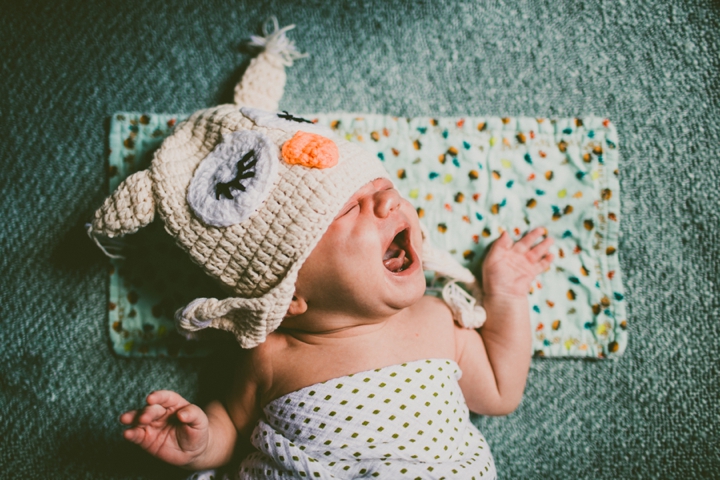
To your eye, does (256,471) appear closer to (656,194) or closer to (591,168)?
(591,168)

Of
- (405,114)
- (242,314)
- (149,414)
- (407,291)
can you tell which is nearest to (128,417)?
(149,414)

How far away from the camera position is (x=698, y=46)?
1139 millimetres

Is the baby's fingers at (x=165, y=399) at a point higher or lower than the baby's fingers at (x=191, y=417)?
higher

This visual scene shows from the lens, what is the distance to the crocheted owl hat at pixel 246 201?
31.4 inches

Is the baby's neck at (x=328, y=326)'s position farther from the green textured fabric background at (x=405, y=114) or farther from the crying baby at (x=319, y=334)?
the green textured fabric background at (x=405, y=114)

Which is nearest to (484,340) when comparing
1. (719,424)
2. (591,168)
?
(591,168)

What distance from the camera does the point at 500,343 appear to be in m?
1.04

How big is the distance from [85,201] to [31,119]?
0.25 metres

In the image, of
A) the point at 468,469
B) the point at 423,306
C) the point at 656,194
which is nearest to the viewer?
the point at 468,469

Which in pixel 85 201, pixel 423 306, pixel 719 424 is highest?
pixel 85 201

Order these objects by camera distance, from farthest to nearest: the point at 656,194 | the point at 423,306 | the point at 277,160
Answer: the point at 656,194, the point at 423,306, the point at 277,160

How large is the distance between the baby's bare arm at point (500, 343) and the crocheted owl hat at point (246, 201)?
0.40 metres

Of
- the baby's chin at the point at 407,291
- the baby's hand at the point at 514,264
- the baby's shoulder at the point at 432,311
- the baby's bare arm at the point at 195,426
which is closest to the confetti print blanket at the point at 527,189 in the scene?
the baby's hand at the point at 514,264

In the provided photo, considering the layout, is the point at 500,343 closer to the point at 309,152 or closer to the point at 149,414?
the point at 309,152
